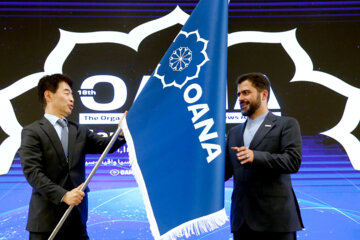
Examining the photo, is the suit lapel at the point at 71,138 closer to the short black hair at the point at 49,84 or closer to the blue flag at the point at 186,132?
the short black hair at the point at 49,84

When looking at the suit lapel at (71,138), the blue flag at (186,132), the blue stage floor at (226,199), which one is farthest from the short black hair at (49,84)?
the blue stage floor at (226,199)

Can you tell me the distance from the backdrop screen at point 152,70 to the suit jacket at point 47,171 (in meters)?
1.45

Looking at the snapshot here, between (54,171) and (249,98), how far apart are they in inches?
49.4

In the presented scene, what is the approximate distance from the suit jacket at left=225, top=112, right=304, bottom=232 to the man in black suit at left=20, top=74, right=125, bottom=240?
92cm

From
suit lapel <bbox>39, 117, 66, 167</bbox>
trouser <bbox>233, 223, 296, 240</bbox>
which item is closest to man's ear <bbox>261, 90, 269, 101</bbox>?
trouser <bbox>233, 223, 296, 240</bbox>

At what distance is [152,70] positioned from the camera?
11.8ft

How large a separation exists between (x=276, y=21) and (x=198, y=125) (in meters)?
2.35

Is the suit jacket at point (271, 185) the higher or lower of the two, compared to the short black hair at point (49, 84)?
lower

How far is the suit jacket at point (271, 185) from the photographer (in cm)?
201

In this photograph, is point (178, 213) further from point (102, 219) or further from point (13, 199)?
point (13, 199)

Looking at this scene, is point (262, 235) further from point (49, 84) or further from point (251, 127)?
point (49, 84)

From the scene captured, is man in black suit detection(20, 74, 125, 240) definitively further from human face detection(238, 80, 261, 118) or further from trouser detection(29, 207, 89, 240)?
human face detection(238, 80, 261, 118)

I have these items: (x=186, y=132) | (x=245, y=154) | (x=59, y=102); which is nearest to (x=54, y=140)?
(x=59, y=102)

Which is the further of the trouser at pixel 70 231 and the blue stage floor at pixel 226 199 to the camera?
the blue stage floor at pixel 226 199
